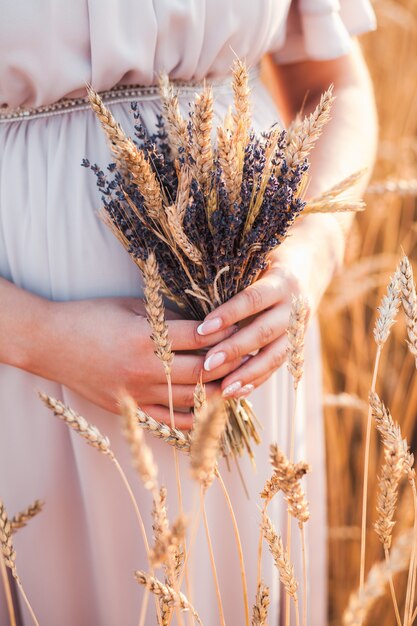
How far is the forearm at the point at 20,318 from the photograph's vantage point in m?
0.76

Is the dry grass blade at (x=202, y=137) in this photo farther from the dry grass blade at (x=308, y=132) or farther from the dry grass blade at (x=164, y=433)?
the dry grass blade at (x=164, y=433)

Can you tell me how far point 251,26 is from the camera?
0.85 m

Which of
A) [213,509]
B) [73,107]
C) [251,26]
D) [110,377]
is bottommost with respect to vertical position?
[213,509]

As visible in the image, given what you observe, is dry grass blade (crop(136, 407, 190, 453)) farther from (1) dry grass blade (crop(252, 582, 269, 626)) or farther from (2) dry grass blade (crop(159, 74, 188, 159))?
(2) dry grass blade (crop(159, 74, 188, 159))

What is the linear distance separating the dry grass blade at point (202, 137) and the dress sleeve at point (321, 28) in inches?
17.5

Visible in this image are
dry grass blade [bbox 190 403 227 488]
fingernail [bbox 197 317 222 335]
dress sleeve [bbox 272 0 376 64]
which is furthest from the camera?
dress sleeve [bbox 272 0 376 64]

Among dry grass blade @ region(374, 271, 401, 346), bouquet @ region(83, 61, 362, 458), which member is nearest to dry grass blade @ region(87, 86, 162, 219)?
bouquet @ region(83, 61, 362, 458)

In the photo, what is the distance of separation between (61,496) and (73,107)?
1.84 feet

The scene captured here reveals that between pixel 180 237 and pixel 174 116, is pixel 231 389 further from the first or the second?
pixel 174 116

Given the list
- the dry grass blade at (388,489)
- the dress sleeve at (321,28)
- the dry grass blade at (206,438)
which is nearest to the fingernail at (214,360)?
the dry grass blade at (388,489)

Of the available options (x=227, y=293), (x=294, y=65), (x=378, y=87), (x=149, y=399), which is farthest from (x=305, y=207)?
(x=378, y=87)

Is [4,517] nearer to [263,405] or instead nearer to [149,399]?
[149,399]

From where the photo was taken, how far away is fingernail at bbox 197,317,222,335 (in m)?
0.70

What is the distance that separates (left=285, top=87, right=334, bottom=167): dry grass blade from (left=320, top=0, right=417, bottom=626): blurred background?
1.94 ft
